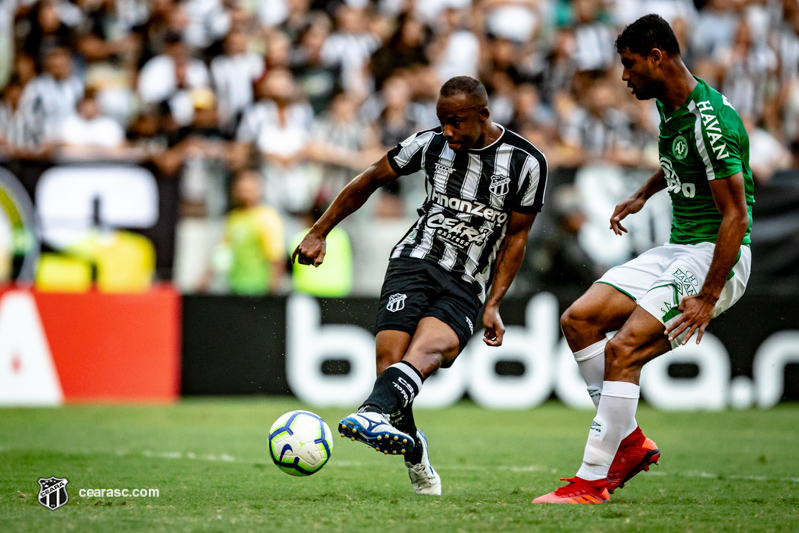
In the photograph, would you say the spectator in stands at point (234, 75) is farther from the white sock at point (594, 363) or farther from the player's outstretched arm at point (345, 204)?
the white sock at point (594, 363)

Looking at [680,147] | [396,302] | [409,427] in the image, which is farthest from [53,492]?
[680,147]

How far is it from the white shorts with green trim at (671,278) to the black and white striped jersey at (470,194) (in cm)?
65

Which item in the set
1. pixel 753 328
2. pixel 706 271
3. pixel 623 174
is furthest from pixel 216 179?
pixel 706 271

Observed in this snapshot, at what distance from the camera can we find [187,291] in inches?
456

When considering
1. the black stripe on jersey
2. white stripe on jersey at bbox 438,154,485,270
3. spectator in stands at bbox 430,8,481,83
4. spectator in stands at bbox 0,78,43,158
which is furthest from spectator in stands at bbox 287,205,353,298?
the black stripe on jersey

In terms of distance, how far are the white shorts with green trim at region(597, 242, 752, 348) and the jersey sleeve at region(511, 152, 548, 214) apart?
0.58 metres

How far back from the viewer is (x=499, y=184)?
5824 millimetres

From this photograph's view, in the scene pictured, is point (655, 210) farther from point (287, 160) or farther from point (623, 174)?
point (287, 160)

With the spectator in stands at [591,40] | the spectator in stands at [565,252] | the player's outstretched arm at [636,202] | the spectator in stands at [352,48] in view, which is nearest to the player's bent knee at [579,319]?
the player's outstretched arm at [636,202]

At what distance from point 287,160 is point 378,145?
1.25m

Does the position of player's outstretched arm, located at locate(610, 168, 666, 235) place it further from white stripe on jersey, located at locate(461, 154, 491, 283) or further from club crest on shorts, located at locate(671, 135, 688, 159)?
white stripe on jersey, located at locate(461, 154, 491, 283)

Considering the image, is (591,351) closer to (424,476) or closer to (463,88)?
(424,476)

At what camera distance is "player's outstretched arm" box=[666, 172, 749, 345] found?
5207 millimetres

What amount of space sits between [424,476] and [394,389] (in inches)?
31.0
